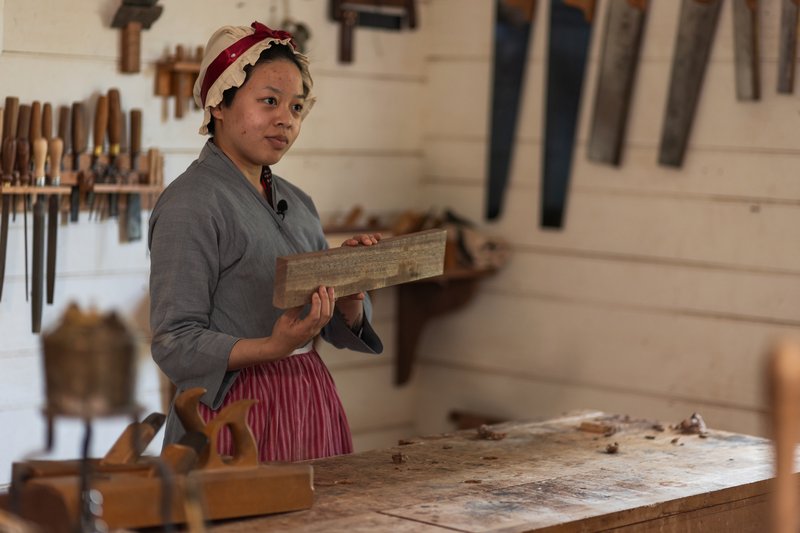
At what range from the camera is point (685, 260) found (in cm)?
371

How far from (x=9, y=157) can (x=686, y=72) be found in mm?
1943

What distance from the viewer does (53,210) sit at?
3.20 m

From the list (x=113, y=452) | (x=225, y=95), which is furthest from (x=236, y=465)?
(x=225, y=95)

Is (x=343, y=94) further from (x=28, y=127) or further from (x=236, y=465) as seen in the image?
(x=236, y=465)

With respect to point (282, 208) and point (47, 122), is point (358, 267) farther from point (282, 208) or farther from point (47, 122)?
point (47, 122)

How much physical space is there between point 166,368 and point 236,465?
466 millimetres

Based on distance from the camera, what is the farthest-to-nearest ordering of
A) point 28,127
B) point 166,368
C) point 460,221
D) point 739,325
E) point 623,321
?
1. point 460,221
2. point 623,321
3. point 739,325
4. point 28,127
5. point 166,368

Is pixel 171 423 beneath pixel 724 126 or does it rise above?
beneath

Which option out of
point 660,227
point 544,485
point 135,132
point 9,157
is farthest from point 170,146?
Result: point 544,485

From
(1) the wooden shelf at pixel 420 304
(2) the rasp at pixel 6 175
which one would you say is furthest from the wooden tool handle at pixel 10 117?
(1) the wooden shelf at pixel 420 304

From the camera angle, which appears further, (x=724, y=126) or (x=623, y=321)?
(x=623, y=321)

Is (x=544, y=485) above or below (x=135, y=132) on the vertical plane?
below

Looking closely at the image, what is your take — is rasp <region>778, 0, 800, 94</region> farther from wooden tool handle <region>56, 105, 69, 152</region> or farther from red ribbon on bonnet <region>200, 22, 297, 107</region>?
wooden tool handle <region>56, 105, 69, 152</region>

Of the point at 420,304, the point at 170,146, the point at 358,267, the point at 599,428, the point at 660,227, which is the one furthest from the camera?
the point at 420,304
